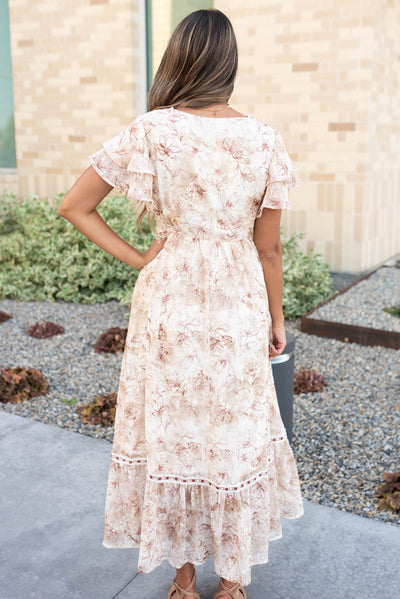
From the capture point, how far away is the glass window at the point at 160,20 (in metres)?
8.62

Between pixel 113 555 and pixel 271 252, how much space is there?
1.55 metres

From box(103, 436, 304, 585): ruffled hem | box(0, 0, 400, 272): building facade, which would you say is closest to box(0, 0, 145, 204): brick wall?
box(0, 0, 400, 272): building facade

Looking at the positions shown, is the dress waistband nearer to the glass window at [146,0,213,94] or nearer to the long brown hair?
the long brown hair

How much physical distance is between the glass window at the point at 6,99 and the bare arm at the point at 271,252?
8972 mm

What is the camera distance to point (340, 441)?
13.1 feet

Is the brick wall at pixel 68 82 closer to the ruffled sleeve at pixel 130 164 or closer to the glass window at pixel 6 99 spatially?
the glass window at pixel 6 99

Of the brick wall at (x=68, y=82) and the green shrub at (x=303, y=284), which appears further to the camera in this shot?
the brick wall at (x=68, y=82)

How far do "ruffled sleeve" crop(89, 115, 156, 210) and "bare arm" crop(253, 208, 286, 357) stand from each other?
15.4 inches

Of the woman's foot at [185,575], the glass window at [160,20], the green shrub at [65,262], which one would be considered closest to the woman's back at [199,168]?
the woman's foot at [185,575]

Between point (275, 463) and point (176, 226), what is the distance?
98cm

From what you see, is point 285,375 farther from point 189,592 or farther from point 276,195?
point 276,195

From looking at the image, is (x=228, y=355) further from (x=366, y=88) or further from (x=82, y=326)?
(x=366, y=88)

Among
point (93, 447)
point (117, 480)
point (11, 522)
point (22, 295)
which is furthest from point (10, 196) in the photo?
point (117, 480)

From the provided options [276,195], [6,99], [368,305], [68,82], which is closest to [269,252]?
[276,195]
